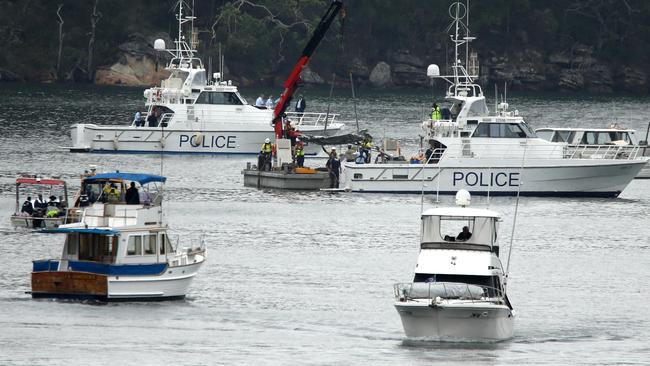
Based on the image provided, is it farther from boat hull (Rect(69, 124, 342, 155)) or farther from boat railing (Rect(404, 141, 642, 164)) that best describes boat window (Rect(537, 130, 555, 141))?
boat hull (Rect(69, 124, 342, 155))

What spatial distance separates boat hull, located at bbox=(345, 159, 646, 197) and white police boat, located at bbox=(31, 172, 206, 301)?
Result: 2664 centimetres

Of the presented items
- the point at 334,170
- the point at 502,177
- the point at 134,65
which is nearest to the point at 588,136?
the point at 502,177

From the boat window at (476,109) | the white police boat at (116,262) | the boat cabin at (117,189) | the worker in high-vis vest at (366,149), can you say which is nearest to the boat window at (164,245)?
the white police boat at (116,262)

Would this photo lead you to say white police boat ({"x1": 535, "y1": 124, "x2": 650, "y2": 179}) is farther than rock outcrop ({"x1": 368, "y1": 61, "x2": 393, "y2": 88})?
No

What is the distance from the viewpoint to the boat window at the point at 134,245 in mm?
47438

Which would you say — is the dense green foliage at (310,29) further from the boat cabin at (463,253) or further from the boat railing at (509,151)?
the boat cabin at (463,253)

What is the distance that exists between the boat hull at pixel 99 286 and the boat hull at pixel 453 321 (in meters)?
8.25

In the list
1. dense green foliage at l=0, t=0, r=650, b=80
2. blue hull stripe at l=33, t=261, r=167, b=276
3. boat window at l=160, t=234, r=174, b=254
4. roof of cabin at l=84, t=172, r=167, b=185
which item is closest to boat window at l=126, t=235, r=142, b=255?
blue hull stripe at l=33, t=261, r=167, b=276

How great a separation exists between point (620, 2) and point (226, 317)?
137m

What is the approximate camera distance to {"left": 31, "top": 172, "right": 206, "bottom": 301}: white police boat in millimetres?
47094

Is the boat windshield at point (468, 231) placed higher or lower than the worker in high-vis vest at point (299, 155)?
lower

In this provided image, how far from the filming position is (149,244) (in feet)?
157

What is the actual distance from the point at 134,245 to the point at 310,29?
11907 centimetres

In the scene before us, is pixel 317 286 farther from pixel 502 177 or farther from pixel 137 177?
pixel 502 177
